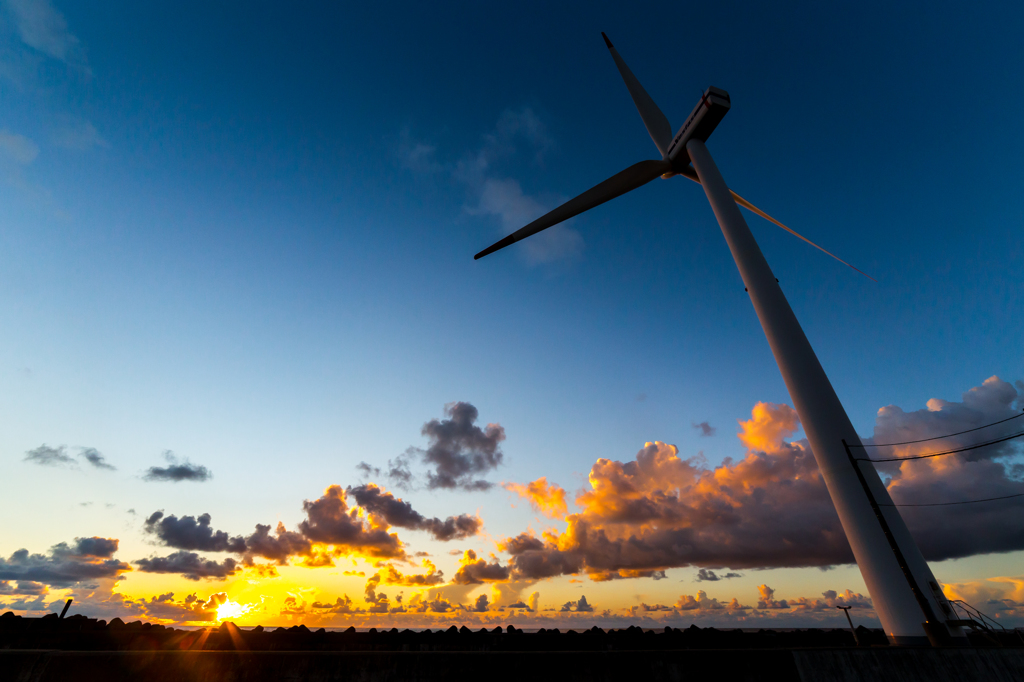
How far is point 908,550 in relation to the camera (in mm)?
19250

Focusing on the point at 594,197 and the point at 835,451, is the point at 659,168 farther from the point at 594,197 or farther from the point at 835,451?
the point at 835,451

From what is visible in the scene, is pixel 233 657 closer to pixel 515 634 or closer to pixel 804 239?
pixel 515 634

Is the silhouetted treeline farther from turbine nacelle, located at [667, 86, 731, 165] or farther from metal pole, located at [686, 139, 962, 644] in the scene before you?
turbine nacelle, located at [667, 86, 731, 165]

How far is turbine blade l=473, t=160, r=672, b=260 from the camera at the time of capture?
3641 centimetres

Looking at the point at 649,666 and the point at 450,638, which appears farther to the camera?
the point at 450,638

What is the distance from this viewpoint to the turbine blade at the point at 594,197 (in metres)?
36.4

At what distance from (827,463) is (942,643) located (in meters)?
7.41

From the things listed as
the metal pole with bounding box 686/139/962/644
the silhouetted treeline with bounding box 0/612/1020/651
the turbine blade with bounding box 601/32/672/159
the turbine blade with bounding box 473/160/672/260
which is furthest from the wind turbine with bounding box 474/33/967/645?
the silhouetted treeline with bounding box 0/612/1020/651

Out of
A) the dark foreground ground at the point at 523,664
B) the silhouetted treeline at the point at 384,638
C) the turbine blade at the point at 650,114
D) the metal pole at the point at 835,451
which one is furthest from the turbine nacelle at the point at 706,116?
the silhouetted treeline at the point at 384,638

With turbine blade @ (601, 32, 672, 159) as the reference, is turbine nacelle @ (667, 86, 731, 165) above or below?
below

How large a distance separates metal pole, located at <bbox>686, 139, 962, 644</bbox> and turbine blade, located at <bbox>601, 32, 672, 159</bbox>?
53.2 feet

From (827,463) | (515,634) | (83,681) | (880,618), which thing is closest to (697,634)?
(515,634)

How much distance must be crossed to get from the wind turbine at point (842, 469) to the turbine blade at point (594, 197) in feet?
11.0

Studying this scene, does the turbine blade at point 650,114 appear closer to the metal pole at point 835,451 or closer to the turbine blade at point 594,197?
the turbine blade at point 594,197
